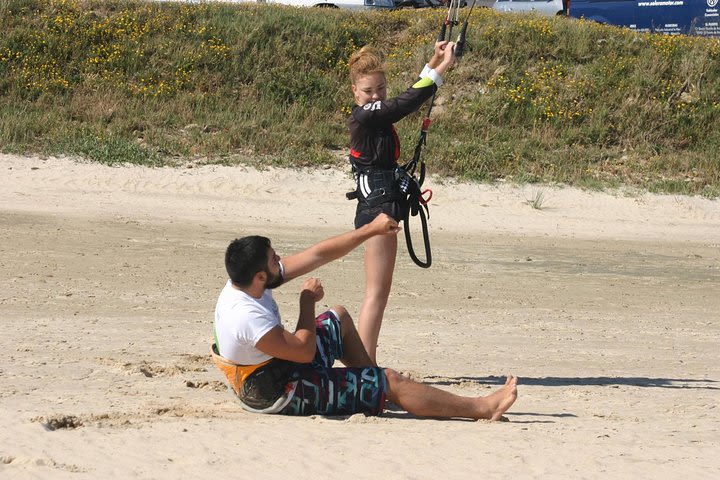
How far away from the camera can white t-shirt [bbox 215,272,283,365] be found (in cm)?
505

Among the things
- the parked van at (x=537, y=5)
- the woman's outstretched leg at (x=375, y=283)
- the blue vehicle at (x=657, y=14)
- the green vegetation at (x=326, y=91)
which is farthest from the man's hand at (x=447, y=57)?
the parked van at (x=537, y=5)

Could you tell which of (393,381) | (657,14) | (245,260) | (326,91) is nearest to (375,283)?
(393,381)

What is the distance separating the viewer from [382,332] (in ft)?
26.3

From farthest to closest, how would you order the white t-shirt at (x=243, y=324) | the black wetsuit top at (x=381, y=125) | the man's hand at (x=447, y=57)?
the man's hand at (x=447, y=57) → the black wetsuit top at (x=381, y=125) → the white t-shirt at (x=243, y=324)

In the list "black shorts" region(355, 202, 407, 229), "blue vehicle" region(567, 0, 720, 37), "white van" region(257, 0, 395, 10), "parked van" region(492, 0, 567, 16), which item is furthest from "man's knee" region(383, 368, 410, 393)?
"white van" region(257, 0, 395, 10)

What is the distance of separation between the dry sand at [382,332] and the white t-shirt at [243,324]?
0.33 m

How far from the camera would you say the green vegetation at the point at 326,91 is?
15.9 meters

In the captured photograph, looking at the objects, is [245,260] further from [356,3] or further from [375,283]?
[356,3]

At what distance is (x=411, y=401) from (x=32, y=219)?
7777 millimetres

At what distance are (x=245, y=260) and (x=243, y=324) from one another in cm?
30

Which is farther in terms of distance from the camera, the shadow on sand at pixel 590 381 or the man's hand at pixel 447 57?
the shadow on sand at pixel 590 381

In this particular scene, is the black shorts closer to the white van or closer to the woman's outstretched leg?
the woman's outstretched leg

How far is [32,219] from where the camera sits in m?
12.0

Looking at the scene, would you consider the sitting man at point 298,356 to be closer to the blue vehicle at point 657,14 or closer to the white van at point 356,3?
the blue vehicle at point 657,14
